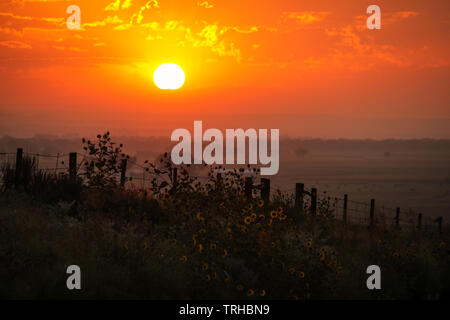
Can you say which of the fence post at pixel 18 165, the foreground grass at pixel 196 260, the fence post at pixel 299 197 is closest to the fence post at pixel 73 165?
the fence post at pixel 18 165

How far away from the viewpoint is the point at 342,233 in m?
13.1

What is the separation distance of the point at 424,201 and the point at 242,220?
271 feet

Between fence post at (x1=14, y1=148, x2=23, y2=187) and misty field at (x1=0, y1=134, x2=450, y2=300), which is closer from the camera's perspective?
misty field at (x1=0, y1=134, x2=450, y2=300)

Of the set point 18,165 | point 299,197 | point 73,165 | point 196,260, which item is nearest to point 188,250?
point 196,260

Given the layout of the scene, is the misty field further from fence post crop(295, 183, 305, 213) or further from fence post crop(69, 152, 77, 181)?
fence post crop(69, 152, 77, 181)

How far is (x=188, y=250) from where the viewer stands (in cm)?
964

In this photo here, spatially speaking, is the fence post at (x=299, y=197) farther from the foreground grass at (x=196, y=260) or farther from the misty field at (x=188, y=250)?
the foreground grass at (x=196, y=260)

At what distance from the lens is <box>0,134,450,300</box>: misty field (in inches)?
323

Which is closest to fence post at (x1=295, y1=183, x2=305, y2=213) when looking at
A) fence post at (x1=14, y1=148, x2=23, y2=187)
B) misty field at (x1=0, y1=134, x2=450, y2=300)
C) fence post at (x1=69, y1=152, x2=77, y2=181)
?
misty field at (x1=0, y1=134, x2=450, y2=300)

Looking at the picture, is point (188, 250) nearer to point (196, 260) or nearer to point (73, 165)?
point (196, 260)
